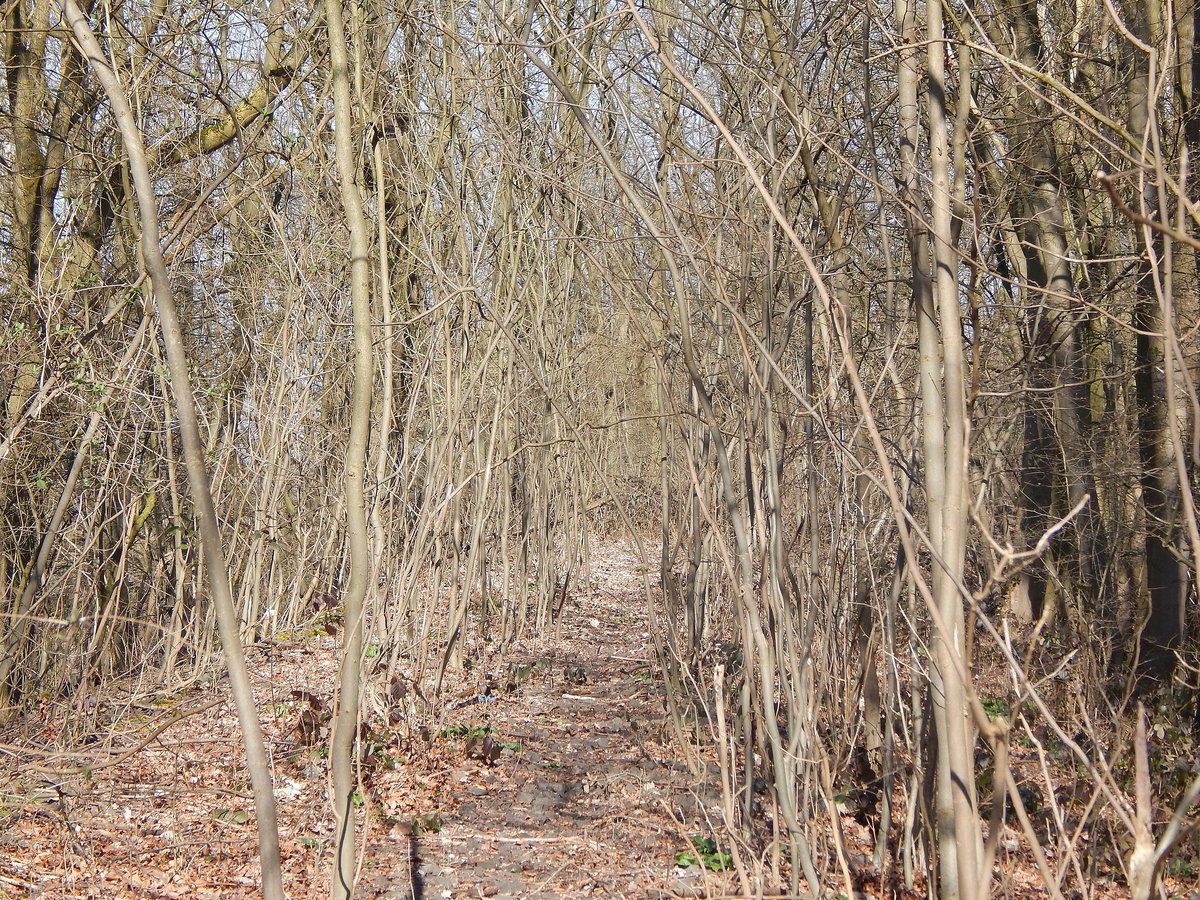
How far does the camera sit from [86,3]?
20.0 ft

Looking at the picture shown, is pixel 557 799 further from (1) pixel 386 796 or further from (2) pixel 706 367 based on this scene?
(2) pixel 706 367

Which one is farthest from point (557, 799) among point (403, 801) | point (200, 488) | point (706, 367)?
point (200, 488)

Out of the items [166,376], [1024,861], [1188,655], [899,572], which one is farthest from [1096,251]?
[166,376]

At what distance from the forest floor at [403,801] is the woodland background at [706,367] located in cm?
30

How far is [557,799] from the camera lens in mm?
5492

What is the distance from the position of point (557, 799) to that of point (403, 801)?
32.3 inches

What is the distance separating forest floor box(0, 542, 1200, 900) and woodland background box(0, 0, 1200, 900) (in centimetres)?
30

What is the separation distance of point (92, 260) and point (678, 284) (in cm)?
489

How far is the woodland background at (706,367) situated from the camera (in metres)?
2.40

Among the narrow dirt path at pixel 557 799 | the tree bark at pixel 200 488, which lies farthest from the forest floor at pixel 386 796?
the tree bark at pixel 200 488

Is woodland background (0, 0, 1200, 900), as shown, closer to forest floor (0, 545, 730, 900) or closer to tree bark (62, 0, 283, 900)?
tree bark (62, 0, 283, 900)

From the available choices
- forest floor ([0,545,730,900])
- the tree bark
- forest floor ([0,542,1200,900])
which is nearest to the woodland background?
the tree bark

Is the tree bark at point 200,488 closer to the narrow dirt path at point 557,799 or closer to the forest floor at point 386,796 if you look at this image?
the forest floor at point 386,796

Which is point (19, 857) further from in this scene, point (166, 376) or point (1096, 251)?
point (1096, 251)
